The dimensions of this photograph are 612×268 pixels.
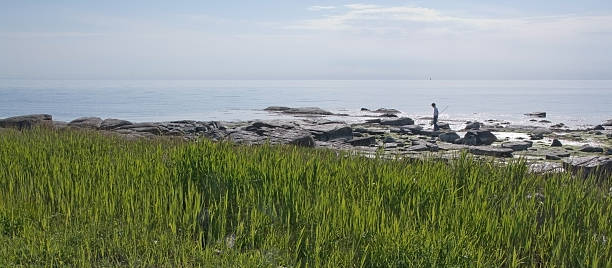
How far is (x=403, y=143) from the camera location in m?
22.8

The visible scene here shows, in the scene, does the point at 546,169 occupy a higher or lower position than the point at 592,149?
higher

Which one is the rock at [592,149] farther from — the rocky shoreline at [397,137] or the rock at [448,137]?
the rock at [448,137]

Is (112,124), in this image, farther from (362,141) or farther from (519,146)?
(519,146)

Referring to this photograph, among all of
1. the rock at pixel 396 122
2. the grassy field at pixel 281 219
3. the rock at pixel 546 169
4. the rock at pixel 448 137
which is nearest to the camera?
the grassy field at pixel 281 219

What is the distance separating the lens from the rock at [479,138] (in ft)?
81.6

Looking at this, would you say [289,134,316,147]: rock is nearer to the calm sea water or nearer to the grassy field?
the grassy field

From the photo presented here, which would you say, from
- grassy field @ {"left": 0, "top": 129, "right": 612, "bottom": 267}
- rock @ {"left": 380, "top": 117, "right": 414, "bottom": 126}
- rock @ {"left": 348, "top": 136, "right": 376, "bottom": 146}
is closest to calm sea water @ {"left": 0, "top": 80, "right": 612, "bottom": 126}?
rock @ {"left": 380, "top": 117, "right": 414, "bottom": 126}

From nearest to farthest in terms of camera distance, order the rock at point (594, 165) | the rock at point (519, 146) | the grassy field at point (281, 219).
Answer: the grassy field at point (281, 219) → the rock at point (594, 165) → the rock at point (519, 146)

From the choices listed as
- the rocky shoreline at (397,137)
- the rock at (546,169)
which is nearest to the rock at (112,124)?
the rocky shoreline at (397,137)

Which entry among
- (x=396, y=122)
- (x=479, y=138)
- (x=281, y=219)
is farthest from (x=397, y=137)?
(x=281, y=219)

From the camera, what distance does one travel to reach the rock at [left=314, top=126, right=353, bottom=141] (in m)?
24.2

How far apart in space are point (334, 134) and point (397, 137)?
3959 millimetres

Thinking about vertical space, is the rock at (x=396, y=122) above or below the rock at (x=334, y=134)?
below

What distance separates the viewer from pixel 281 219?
532 centimetres
